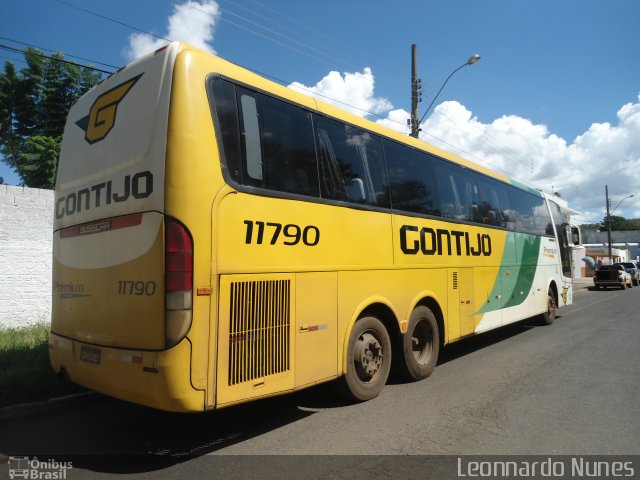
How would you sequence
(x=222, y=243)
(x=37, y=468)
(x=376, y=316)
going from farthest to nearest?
(x=376, y=316)
(x=222, y=243)
(x=37, y=468)

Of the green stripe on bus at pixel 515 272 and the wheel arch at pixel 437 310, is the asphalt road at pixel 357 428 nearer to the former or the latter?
the wheel arch at pixel 437 310

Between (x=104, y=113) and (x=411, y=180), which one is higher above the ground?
(x=104, y=113)

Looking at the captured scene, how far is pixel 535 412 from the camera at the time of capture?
498 cm

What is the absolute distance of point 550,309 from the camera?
11.9 meters

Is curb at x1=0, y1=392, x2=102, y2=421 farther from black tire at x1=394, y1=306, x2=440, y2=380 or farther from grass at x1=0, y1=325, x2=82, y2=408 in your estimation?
black tire at x1=394, y1=306, x2=440, y2=380

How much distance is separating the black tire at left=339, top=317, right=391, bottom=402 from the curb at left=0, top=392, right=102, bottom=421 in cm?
307

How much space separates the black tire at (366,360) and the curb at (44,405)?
3072 mm

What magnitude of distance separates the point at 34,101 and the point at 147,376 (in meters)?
23.8

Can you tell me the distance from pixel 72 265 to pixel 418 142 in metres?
4.94

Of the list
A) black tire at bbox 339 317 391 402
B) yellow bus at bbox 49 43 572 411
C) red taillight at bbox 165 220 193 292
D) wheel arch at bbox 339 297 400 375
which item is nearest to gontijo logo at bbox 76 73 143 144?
yellow bus at bbox 49 43 572 411

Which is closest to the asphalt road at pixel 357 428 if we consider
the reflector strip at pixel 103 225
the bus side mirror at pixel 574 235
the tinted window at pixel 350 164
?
the reflector strip at pixel 103 225

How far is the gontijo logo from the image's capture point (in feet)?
14.1

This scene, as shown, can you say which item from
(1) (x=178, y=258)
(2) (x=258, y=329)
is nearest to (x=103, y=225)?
(1) (x=178, y=258)

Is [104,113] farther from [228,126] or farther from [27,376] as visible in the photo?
[27,376]
